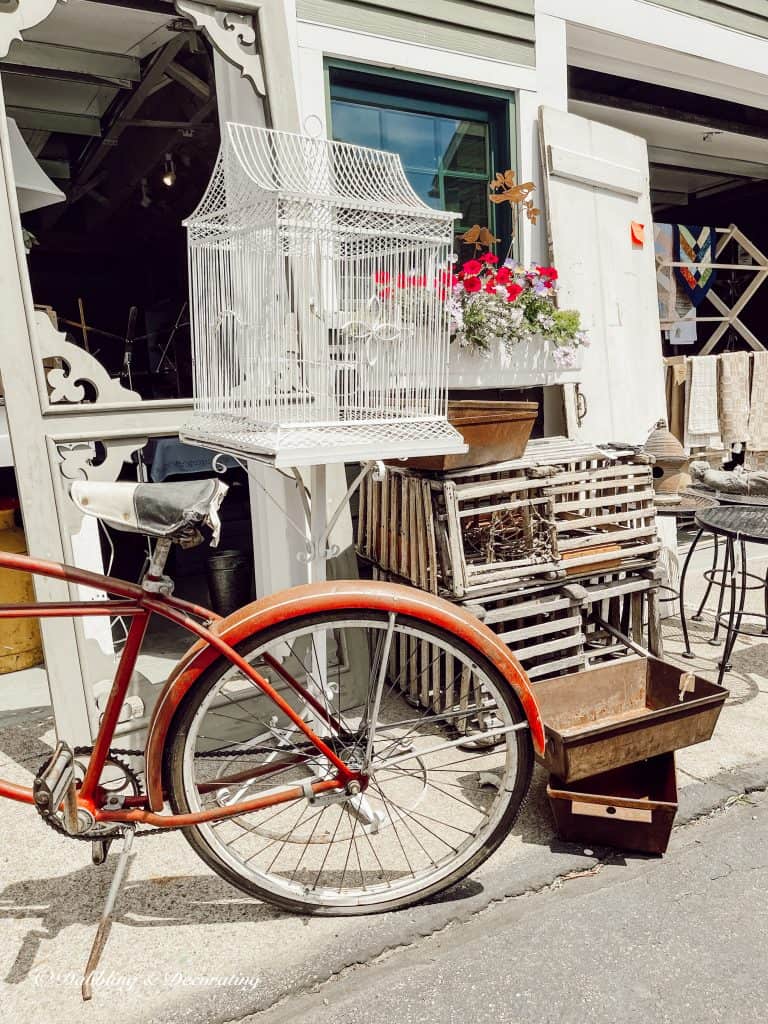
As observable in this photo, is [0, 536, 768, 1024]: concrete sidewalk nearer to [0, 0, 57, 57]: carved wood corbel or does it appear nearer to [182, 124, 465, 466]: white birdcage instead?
[182, 124, 465, 466]: white birdcage

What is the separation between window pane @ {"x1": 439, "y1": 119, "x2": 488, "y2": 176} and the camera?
13.6 feet

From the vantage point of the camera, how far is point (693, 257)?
6223 millimetres

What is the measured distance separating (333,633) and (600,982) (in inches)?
67.3

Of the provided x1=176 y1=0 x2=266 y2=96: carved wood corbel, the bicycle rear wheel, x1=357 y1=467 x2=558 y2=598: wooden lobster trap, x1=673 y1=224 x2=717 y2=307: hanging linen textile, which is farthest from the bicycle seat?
x1=673 y1=224 x2=717 y2=307: hanging linen textile

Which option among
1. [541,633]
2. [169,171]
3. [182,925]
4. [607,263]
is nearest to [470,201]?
[607,263]

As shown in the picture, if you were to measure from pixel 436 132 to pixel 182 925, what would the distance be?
12.9ft

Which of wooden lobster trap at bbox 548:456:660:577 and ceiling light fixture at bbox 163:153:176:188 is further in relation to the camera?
ceiling light fixture at bbox 163:153:176:188

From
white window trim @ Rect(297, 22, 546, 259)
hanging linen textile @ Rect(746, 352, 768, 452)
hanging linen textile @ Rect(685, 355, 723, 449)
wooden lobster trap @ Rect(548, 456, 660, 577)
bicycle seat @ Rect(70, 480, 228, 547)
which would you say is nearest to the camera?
bicycle seat @ Rect(70, 480, 228, 547)

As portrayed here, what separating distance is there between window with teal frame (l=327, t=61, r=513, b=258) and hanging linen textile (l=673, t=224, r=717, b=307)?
2.60 m

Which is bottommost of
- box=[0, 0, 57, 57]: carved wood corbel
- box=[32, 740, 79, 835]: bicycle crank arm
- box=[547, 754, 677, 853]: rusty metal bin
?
box=[547, 754, 677, 853]: rusty metal bin

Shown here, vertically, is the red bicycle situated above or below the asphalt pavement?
above

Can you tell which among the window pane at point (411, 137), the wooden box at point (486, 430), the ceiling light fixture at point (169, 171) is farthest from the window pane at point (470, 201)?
the ceiling light fixture at point (169, 171)

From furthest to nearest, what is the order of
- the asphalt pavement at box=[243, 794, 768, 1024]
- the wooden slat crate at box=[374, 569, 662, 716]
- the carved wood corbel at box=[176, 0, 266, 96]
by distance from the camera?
the wooden slat crate at box=[374, 569, 662, 716], the carved wood corbel at box=[176, 0, 266, 96], the asphalt pavement at box=[243, 794, 768, 1024]

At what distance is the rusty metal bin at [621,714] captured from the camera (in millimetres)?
2264
